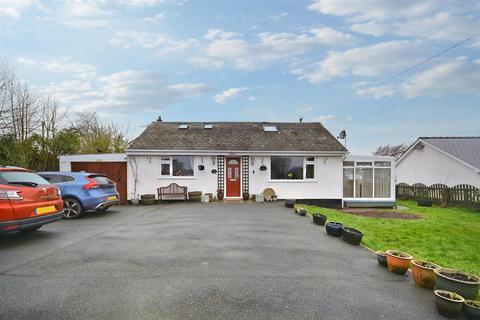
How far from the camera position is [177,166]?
1647 centimetres

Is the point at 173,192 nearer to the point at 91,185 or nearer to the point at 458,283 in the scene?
the point at 91,185

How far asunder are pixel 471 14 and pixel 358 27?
3.54m

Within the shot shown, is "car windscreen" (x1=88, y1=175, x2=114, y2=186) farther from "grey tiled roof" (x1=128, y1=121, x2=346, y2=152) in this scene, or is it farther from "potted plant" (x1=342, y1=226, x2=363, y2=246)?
"potted plant" (x1=342, y1=226, x2=363, y2=246)

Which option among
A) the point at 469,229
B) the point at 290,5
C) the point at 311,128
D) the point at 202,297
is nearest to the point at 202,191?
the point at 311,128

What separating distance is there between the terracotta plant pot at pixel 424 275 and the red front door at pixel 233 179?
12.4 m

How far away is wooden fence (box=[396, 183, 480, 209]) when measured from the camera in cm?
1618

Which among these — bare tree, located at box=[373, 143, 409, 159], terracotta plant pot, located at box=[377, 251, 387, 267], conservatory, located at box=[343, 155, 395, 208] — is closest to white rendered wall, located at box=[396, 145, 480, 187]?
conservatory, located at box=[343, 155, 395, 208]

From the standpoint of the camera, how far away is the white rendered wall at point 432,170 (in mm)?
20547

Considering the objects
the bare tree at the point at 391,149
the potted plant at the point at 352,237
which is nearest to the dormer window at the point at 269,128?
the potted plant at the point at 352,237

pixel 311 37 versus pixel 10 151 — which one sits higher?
pixel 311 37

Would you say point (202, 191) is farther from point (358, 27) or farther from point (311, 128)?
point (358, 27)

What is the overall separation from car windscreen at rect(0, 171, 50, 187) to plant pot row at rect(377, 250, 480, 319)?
25.1 feet

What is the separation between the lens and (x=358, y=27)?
11.7 metres

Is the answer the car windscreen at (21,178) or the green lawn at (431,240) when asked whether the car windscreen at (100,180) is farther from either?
the green lawn at (431,240)
